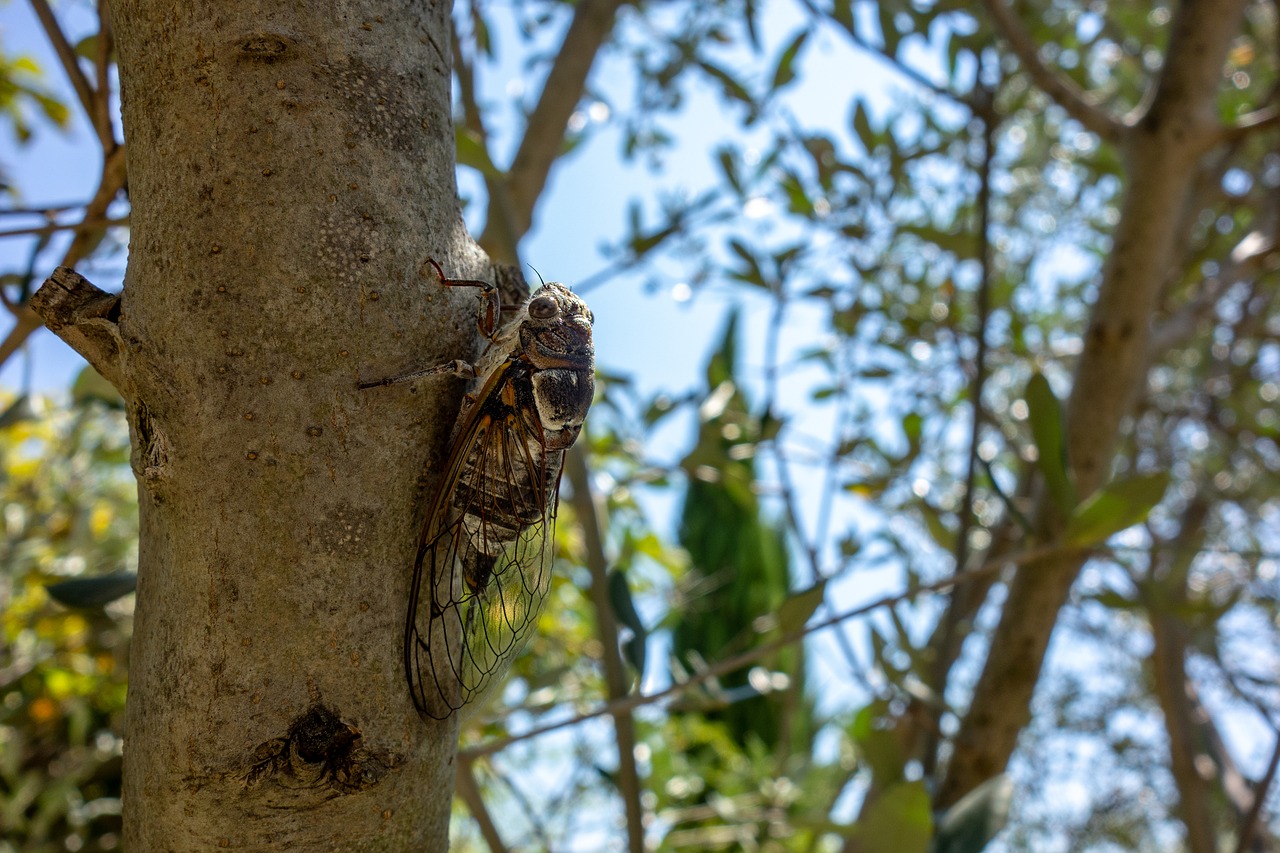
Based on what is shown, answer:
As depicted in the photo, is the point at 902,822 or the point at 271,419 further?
the point at 902,822

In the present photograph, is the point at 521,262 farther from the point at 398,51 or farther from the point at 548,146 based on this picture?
the point at 398,51

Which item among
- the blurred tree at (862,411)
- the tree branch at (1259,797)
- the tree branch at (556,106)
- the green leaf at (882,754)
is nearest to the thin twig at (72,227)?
the blurred tree at (862,411)

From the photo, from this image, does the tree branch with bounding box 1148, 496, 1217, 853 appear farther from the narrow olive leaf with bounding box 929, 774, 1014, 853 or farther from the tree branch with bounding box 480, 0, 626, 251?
the tree branch with bounding box 480, 0, 626, 251

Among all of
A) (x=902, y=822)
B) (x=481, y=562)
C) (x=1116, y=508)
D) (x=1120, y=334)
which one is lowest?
(x=902, y=822)

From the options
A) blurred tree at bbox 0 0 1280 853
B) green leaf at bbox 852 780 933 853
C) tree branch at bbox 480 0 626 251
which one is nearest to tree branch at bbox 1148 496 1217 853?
blurred tree at bbox 0 0 1280 853

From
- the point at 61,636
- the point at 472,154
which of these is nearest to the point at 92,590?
the point at 472,154

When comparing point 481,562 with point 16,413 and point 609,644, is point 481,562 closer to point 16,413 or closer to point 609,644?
point 609,644

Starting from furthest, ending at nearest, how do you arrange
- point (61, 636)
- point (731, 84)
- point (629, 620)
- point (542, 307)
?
point (61, 636) → point (731, 84) → point (629, 620) → point (542, 307)

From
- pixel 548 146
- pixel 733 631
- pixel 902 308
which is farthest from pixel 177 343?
pixel 733 631
